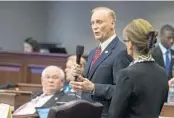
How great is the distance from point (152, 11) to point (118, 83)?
6.80 meters

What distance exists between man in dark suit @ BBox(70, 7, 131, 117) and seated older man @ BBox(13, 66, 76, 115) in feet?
2.87

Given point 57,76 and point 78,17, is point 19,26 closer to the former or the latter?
point 78,17

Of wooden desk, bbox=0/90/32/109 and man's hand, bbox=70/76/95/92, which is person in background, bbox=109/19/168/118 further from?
wooden desk, bbox=0/90/32/109

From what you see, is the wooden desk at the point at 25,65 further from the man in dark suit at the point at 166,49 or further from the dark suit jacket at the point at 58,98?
the dark suit jacket at the point at 58,98

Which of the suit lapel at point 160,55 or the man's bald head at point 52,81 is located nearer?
the man's bald head at point 52,81

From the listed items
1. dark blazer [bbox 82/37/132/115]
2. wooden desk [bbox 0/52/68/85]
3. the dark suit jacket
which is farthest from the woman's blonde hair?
wooden desk [bbox 0/52/68/85]

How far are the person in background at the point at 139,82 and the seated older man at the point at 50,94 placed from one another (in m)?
1.32

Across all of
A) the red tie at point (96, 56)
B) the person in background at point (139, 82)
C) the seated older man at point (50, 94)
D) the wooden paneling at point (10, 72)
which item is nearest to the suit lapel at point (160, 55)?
the seated older man at point (50, 94)

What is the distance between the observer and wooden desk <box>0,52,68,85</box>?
6426 mm

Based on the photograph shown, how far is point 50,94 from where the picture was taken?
3.55m

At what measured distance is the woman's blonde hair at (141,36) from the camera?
2.06 meters

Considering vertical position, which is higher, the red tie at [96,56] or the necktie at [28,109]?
the red tie at [96,56]

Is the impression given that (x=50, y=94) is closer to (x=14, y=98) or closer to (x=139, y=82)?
(x=14, y=98)

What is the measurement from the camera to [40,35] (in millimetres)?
9711
